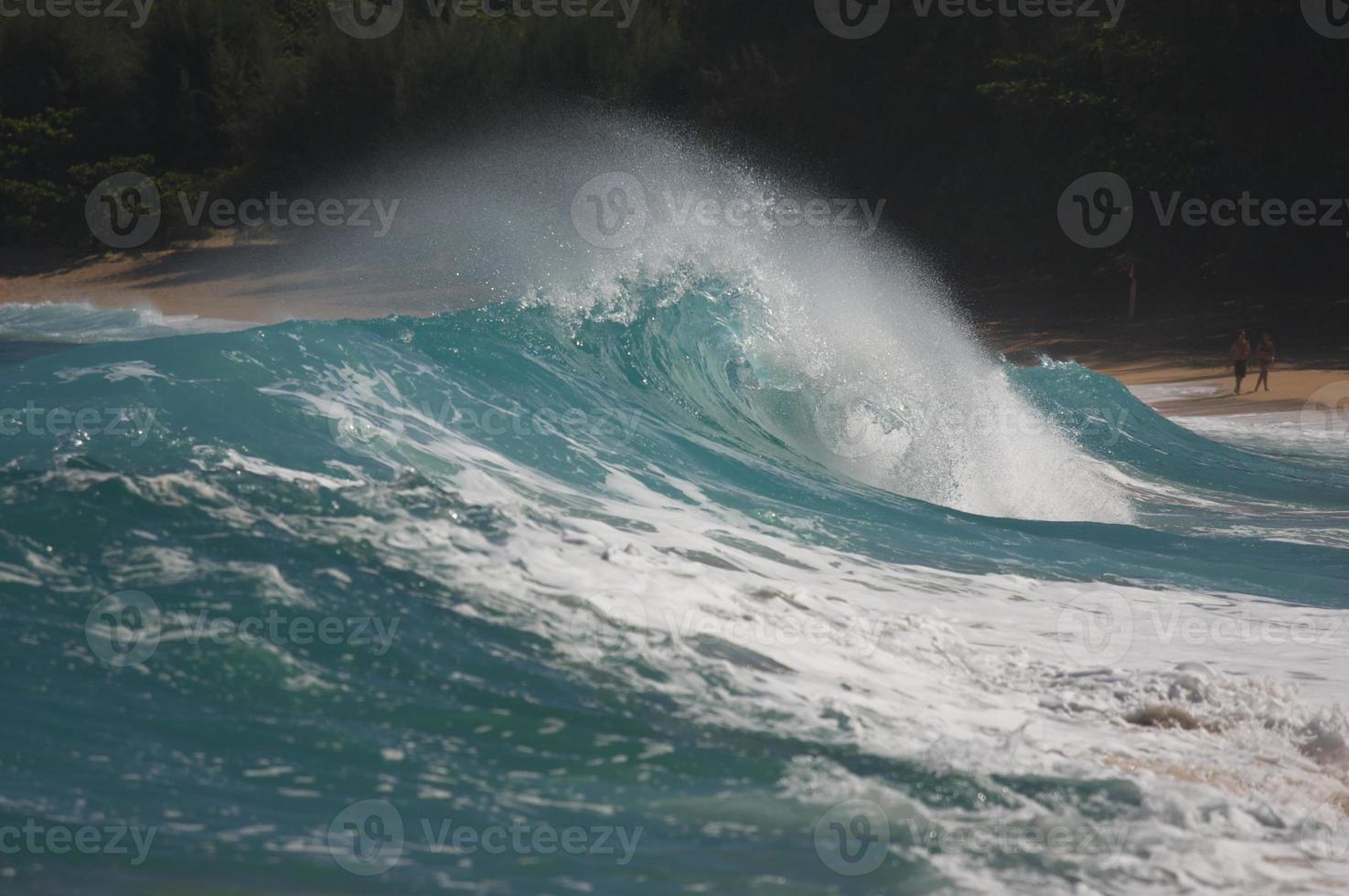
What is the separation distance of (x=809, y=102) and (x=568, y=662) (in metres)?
24.9

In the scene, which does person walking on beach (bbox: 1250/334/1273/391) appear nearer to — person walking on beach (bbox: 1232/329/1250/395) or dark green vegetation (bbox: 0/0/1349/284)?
person walking on beach (bbox: 1232/329/1250/395)

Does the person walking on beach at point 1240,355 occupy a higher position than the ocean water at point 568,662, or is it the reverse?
the person walking on beach at point 1240,355

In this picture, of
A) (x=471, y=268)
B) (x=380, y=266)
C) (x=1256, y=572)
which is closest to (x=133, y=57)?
(x=380, y=266)

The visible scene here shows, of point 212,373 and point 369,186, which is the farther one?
point 369,186

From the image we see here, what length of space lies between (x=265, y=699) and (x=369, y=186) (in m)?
32.3

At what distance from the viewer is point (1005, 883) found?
3973 mm

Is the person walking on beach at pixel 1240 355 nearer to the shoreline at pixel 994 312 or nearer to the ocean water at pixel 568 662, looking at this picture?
the shoreline at pixel 994 312

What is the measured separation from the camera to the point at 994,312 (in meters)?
26.6

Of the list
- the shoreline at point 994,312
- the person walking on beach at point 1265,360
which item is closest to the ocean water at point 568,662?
the person walking on beach at point 1265,360

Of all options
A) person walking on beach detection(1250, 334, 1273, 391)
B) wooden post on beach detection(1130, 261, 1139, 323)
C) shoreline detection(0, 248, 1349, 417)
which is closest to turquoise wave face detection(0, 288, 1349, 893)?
person walking on beach detection(1250, 334, 1273, 391)

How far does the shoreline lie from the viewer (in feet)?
59.8

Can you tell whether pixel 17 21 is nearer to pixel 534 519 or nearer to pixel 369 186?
pixel 369 186

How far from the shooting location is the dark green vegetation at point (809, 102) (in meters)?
22.3

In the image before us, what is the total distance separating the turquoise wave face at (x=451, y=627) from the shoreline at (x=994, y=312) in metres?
9.12
